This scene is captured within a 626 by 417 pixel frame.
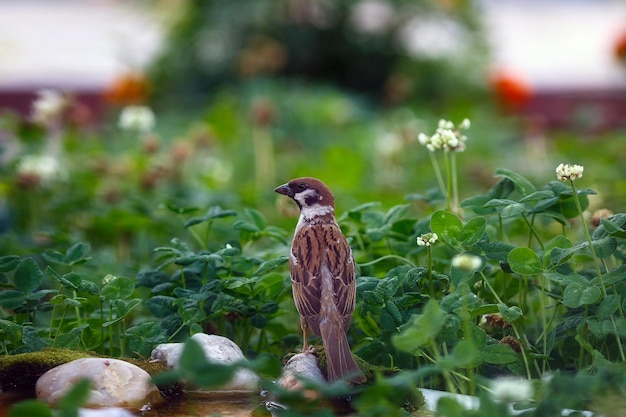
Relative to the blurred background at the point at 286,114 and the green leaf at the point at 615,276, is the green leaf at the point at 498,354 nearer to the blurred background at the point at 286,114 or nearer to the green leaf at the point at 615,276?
the green leaf at the point at 615,276

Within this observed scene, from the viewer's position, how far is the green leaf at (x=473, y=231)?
242cm

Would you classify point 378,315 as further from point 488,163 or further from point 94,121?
point 94,121

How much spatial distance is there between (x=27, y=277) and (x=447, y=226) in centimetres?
105

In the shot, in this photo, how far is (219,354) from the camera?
7.67ft

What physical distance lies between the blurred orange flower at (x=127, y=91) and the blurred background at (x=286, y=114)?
0.02m

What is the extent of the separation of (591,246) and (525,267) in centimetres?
16

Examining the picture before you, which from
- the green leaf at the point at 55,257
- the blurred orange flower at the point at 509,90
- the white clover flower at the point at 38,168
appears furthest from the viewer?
the blurred orange flower at the point at 509,90

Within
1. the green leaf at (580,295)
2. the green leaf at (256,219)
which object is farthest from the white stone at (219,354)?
the green leaf at (580,295)

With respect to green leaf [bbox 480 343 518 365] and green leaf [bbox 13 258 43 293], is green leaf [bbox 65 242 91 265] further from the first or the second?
green leaf [bbox 480 343 518 365]

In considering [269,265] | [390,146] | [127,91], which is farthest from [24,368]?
[127,91]

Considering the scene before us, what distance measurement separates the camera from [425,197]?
295cm

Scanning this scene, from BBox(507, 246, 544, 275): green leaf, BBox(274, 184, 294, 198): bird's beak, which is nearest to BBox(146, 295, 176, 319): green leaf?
BBox(274, 184, 294, 198): bird's beak

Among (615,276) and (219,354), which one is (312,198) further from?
(615,276)

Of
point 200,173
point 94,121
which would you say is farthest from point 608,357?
point 94,121
